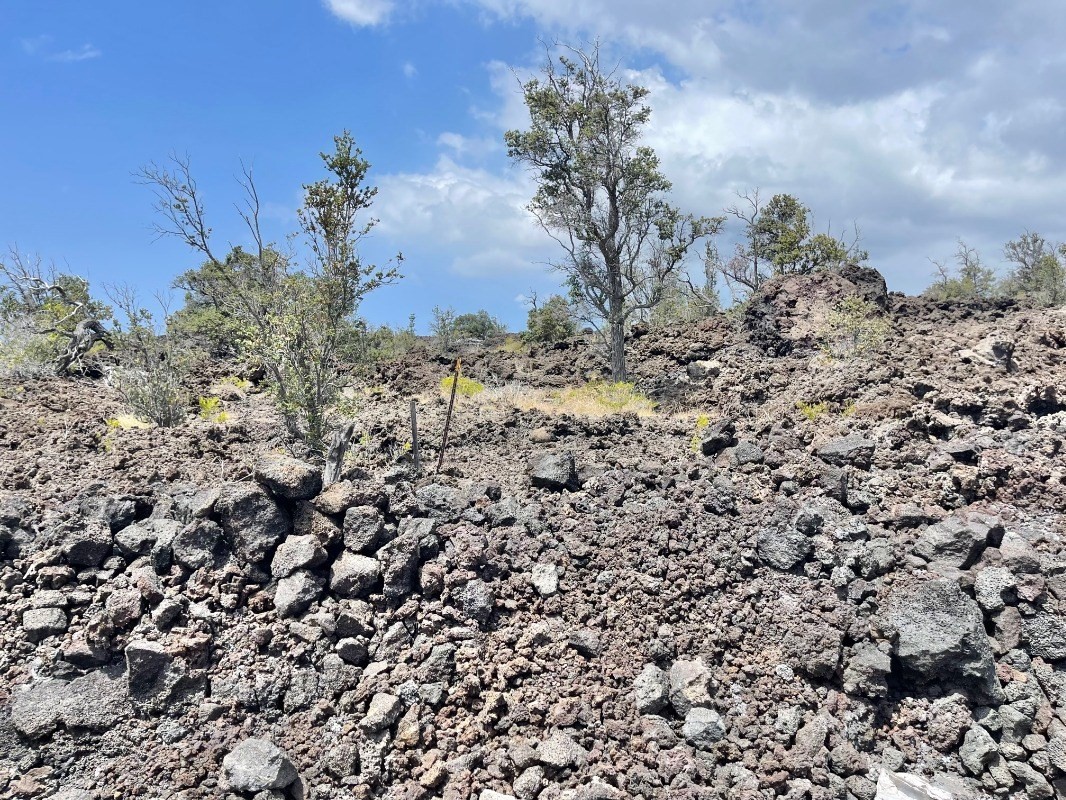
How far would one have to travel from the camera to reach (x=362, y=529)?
5.93m

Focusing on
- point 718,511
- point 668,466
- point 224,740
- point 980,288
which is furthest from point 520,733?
point 980,288

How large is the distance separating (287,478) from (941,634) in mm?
5571

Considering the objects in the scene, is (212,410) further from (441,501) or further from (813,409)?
(813,409)

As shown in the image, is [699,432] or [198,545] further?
[699,432]

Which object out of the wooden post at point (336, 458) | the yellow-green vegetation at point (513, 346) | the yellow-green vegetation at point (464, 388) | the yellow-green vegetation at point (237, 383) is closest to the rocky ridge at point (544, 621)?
the wooden post at point (336, 458)

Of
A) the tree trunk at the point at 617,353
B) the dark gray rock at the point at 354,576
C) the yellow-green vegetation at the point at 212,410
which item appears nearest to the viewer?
the dark gray rock at the point at 354,576

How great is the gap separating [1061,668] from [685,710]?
2985 mm

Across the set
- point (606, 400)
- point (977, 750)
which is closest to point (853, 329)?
point (606, 400)

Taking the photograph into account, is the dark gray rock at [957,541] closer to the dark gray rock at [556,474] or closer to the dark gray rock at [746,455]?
the dark gray rock at [746,455]

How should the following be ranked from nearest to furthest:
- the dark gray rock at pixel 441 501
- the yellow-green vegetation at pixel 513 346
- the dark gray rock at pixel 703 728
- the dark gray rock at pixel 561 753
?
the dark gray rock at pixel 561 753 < the dark gray rock at pixel 703 728 < the dark gray rock at pixel 441 501 < the yellow-green vegetation at pixel 513 346

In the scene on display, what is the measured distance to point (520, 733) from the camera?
15.3 feet

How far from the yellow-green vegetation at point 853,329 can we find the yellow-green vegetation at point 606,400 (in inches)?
152

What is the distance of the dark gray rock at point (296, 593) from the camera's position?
17.6ft

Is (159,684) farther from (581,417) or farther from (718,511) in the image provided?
(581,417)
